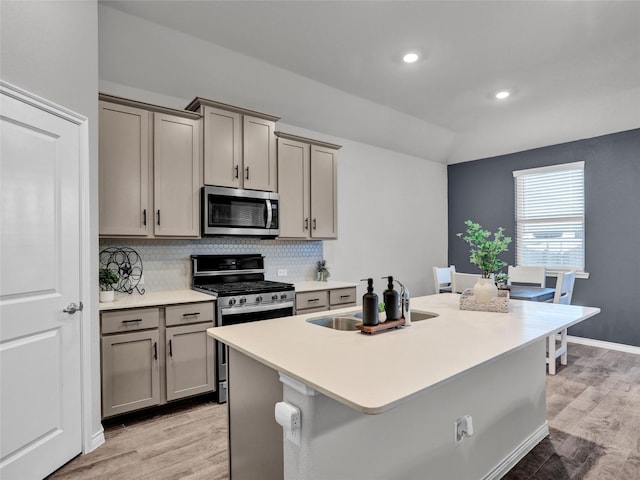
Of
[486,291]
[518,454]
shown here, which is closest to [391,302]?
[486,291]

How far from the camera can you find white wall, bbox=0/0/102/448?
195cm

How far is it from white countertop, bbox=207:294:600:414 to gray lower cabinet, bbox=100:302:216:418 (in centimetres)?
114

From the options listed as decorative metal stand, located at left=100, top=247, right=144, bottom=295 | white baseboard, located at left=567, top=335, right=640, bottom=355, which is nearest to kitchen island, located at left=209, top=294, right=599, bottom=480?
decorative metal stand, located at left=100, top=247, right=144, bottom=295

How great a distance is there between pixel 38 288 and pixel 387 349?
6.45 ft

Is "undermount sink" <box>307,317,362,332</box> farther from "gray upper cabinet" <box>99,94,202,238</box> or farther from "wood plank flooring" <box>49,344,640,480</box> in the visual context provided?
"gray upper cabinet" <box>99,94,202,238</box>

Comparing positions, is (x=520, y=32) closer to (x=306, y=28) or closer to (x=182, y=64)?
(x=306, y=28)

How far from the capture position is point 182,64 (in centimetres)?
331

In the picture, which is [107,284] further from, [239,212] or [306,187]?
[306,187]

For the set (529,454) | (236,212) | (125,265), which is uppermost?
(236,212)

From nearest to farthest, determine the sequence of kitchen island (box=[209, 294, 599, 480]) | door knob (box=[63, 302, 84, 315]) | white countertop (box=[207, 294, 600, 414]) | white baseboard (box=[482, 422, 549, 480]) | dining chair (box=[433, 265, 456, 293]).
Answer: white countertop (box=[207, 294, 600, 414]) → kitchen island (box=[209, 294, 599, 480]) → white baseboard (box=[482, 422, 549, 480]) → door knob (box=[63, 302, 84, 315]) → dining chair (box=[433, 265, 456, 293])

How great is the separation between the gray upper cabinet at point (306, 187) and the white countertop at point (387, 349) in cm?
187

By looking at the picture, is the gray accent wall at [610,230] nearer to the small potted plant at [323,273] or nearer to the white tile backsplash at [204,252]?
the small potted plant at [323,273]

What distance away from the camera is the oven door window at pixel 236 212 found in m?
3.31

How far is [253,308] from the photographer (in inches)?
127
